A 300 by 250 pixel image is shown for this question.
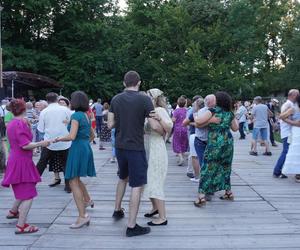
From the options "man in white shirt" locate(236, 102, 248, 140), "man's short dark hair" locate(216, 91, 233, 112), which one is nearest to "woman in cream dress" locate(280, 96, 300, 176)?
"man's short dark hair" locate(216, 91, 233, 112)

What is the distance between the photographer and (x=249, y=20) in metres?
40.0

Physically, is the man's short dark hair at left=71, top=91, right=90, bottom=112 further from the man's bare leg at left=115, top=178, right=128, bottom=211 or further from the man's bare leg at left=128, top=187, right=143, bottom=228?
the man's bare leg at left=128, top=187, right=143, bottom=228

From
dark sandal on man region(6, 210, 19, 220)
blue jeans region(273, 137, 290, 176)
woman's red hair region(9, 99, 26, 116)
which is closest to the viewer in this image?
woman's red hair region(9, 99, 26, 116)

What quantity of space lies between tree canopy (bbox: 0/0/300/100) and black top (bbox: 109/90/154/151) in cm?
2697

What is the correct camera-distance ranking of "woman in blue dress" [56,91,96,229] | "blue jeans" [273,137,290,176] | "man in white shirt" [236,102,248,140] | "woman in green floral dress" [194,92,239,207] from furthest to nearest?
"man in white shirt" [236,102,248,140], "blue jeans" [273,137,290,176], "woman in green floral dress" [194,92,239,207], "woman in blue dress" [56,91,96,229]

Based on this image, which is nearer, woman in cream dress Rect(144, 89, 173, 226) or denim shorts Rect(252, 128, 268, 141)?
woman in cream dress Rect(144, 89, 173, 226)

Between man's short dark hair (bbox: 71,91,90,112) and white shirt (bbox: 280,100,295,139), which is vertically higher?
man's short dark hair (bbox: 71,91,90,112)

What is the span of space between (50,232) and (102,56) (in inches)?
1137

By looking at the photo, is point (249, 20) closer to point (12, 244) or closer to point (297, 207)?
point (297, 207)

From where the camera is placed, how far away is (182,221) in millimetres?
6598

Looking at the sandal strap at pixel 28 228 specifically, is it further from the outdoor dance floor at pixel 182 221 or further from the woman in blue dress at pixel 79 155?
the woman in blue dress at pixel 79 155

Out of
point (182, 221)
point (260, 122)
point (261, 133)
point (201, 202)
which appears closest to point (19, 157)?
point (182, 221)

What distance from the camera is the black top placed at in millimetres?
5773

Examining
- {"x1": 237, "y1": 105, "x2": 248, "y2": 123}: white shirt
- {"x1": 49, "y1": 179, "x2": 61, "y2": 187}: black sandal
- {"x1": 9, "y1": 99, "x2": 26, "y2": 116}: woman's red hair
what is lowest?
{"x1": 49, "y1": 179, "x2": 61, "y2": 187}: black sandal
